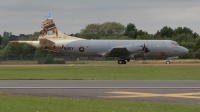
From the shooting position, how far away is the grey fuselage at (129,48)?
51.1 meters

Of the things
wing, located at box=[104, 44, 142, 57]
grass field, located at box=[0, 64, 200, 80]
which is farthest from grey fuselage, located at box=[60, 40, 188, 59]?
grass field, located at box=[0, 64, 200, 80]

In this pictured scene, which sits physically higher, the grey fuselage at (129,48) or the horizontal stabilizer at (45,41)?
the horizontal stabilizer at (45,41)

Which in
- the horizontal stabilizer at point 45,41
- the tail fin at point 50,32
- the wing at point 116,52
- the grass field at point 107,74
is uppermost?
the tail fin at point 50,32

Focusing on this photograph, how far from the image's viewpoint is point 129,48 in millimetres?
50875

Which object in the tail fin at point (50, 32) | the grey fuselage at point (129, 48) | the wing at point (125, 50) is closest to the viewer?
the wing at point (125, 50)

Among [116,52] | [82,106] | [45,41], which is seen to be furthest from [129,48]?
[82,106]

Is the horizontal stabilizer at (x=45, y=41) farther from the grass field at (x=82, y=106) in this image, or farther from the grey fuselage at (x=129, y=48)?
the grass field at (x=82, y=106)

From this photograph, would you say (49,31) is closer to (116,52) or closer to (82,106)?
(116,52)

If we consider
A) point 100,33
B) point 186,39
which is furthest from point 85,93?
point 100,33

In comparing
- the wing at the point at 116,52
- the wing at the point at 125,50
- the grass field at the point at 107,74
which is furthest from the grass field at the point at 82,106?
the wing at the point at 125,50

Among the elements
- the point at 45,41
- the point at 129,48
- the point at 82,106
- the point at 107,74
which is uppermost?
the point at 45,41

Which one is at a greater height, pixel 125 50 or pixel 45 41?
pixel 45 41

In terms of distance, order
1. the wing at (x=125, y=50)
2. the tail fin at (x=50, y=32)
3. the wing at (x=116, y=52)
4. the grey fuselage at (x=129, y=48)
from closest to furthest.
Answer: the wing at (x=116, y=52) → the wing at (x=125, y=50) → the grey fuselage at (x=129, y=48) → the tail fin at (x=50, y=32)

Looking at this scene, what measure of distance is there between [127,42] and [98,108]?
40.7 metres
